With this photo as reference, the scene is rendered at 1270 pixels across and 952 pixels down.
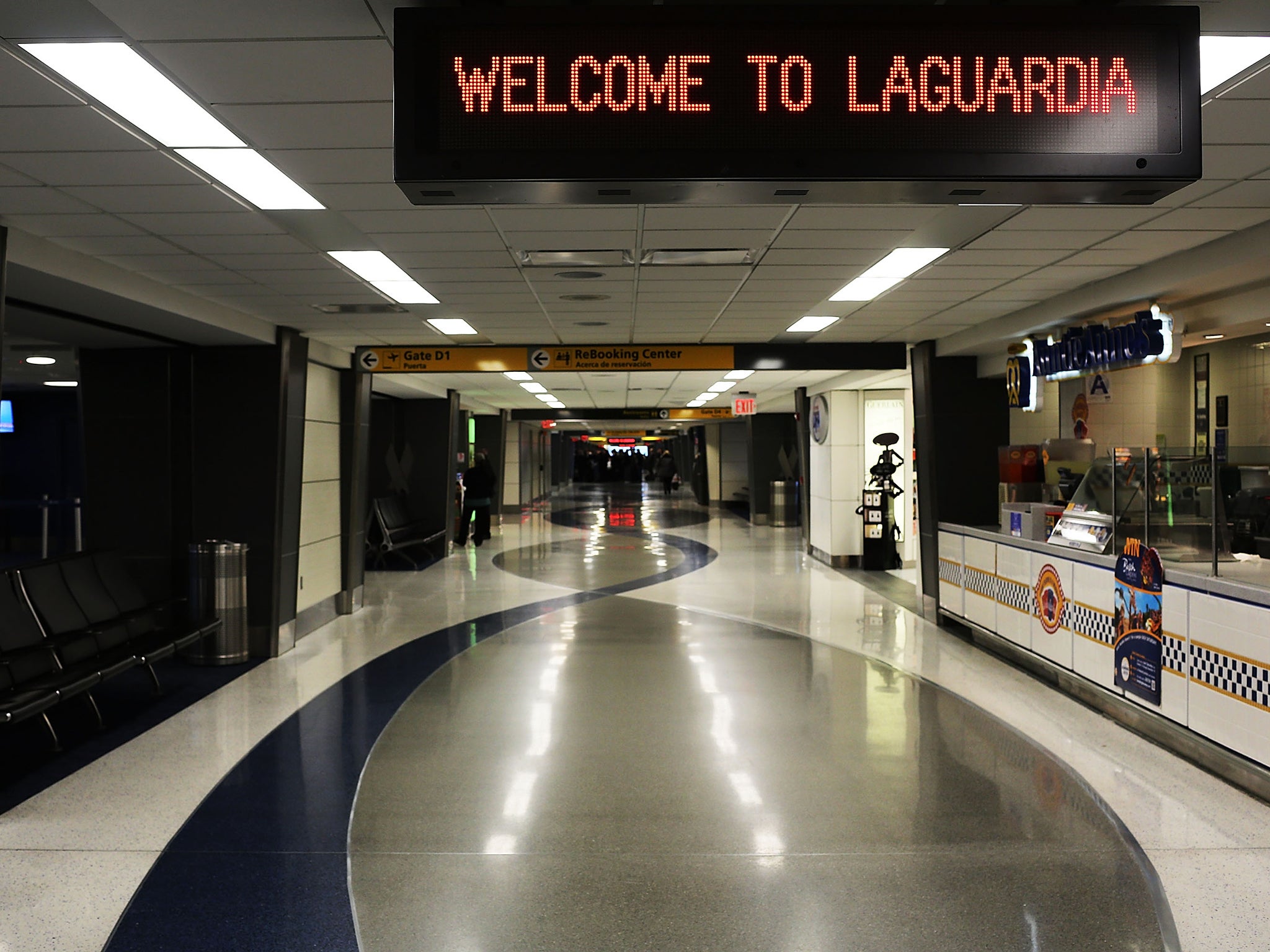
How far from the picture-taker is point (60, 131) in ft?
10.5

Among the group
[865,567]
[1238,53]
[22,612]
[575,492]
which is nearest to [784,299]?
[1238,53]

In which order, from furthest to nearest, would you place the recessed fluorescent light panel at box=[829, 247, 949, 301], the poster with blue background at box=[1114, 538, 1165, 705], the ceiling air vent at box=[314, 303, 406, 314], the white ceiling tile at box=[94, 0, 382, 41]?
the ceiling air vent at box=[314, 303, 406, 314]
the recessed fluorescent light panel at box=[829, 247, 949, 301]
the poster with blue background at box=[1114, 538, 1165, 705]
the white ceiling tile at box=[94, 0, 382, 41]

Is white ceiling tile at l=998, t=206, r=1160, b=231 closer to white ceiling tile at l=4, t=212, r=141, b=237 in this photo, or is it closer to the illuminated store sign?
the illuminated store sign

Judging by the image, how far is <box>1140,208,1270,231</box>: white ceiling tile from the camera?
14.1 ft

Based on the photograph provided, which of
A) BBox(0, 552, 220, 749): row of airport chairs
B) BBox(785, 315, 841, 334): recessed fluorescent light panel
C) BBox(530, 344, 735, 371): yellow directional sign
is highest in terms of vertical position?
BBox(785, 315, 841, 334): recessed fluorescent light panel

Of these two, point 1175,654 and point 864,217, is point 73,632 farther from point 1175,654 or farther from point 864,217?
point 1175,654

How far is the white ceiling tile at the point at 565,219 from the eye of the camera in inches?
167

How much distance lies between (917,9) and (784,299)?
486cm

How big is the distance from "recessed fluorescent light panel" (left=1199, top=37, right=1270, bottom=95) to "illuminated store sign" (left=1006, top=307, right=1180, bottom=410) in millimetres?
3111

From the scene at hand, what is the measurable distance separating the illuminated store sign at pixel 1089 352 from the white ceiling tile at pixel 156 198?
203 inches

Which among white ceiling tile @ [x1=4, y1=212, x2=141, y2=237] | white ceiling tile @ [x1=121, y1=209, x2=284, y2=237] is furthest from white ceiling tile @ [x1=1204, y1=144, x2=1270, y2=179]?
white ceiling tile @ [x1=4, y1=212, x2=141, y2=237]

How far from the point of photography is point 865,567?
1309 cm

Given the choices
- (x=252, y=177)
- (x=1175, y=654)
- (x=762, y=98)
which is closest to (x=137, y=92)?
(x=252, y=177)

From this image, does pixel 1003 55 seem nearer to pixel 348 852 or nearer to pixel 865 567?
pixel 348 852
